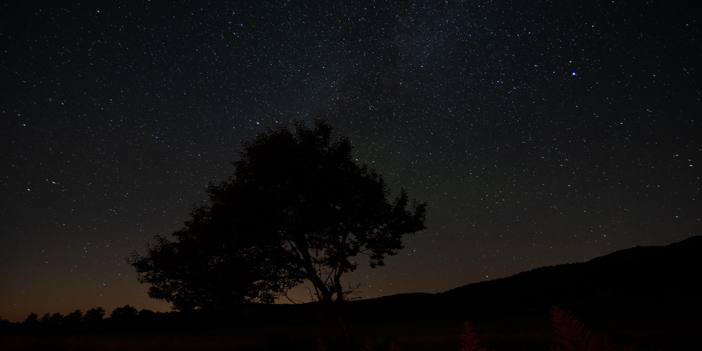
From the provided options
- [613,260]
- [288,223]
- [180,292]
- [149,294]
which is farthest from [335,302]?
[613,260]

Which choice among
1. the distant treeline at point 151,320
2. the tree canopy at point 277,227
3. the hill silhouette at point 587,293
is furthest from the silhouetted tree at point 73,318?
the tree canopy at point 277,227

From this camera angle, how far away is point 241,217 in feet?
46.1

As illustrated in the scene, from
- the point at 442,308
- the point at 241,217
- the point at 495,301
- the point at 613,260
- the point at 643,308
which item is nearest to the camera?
the point at 241,217

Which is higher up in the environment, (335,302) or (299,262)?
(299,262)

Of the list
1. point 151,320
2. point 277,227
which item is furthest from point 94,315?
point 277,227

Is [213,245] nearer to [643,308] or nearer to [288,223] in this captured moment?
[288,223]

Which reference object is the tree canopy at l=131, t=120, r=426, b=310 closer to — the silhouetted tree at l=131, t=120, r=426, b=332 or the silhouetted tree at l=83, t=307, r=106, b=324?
the silhouetted tree at l=131, t=120, r=426, b=332

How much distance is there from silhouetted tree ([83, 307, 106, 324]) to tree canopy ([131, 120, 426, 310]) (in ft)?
236

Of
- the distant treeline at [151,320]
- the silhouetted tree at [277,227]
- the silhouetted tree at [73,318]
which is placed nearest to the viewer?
the silhouetted tree at [277,227]

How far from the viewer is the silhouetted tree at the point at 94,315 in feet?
229

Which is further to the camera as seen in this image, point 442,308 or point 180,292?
point 442,308

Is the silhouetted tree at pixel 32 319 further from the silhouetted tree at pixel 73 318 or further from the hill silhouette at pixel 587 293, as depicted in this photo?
the hill silhouette at pixel 587 293

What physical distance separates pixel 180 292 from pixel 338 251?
7070 mm

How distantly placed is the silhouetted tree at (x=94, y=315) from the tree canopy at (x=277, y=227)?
2834 inches
